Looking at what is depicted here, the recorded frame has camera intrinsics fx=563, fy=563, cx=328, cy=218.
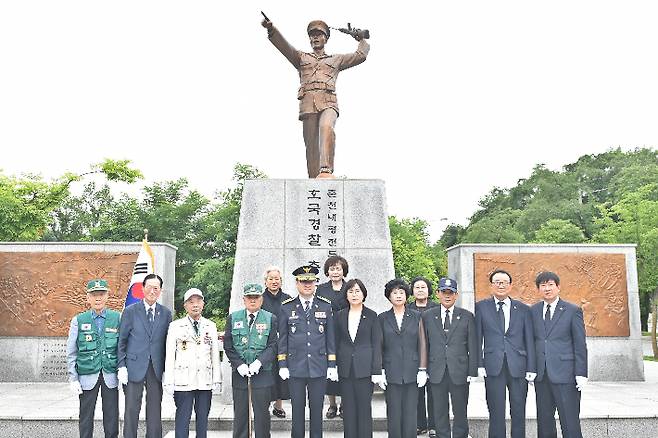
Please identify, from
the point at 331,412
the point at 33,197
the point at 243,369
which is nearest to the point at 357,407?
the point at 243,369

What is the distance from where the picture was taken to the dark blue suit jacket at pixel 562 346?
3.89m

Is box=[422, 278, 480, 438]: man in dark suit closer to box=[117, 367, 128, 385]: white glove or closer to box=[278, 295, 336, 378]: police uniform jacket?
box=[278, 295, 336, 378]: police uniform jacket

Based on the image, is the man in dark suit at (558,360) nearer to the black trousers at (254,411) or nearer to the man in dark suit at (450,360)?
the man in dark suit at (450,360)

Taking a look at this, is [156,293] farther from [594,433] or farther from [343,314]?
[594,433]

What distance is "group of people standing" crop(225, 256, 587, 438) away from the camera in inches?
150

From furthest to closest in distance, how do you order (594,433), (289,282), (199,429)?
(289,282) → (594,433) → (199,429)

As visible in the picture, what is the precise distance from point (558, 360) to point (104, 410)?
10.4 ft

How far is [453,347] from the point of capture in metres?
3.98

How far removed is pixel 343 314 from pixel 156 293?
4.29ft

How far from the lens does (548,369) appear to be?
3.92 metres

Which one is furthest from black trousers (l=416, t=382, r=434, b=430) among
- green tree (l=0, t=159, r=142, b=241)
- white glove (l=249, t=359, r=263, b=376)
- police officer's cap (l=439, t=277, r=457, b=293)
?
green tree (l=0, t=159, r=142, b=241)

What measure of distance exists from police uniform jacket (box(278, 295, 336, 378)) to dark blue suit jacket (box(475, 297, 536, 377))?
1.10 meters

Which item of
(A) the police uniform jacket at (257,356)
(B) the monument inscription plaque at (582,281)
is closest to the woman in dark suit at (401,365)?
(A) the police uniform jacket at (257,356)

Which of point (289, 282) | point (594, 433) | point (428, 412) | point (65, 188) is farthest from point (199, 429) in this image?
point (65, 188)
